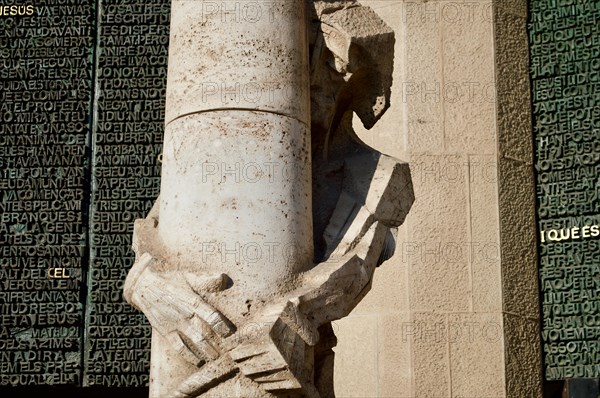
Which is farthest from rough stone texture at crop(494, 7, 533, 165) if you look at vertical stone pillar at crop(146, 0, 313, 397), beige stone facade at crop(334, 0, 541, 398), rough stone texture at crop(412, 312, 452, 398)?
vertical stone pillar at crop(146, 0, 313, 397)

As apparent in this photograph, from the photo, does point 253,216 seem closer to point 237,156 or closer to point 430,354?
point 237,156

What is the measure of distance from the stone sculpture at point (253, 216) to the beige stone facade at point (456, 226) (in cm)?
382


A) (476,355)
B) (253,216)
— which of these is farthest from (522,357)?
(253,216)

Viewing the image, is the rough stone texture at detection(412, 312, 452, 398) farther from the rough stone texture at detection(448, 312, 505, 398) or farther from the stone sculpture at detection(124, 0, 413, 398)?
the stone sculpture at detection(124, 0, 413, 398)

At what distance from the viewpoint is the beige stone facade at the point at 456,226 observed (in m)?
11.7

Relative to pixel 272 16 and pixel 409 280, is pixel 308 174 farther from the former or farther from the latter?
pixel 409 280

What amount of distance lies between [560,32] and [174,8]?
18.9ft

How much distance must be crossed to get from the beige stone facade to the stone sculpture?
3.82 m

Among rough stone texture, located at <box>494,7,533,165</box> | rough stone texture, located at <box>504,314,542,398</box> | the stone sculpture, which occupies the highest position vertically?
rough stone texture, located at <box>494,7,533,165</box>

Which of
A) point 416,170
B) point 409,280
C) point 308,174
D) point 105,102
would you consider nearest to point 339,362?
point 409,280

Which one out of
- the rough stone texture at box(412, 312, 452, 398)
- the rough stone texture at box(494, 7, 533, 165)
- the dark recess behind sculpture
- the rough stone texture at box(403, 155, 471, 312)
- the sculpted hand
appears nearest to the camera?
the sculpted hand

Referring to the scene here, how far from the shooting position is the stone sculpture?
280 inches

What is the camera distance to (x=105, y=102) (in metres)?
13.1

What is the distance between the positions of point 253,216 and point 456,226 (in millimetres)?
4876
